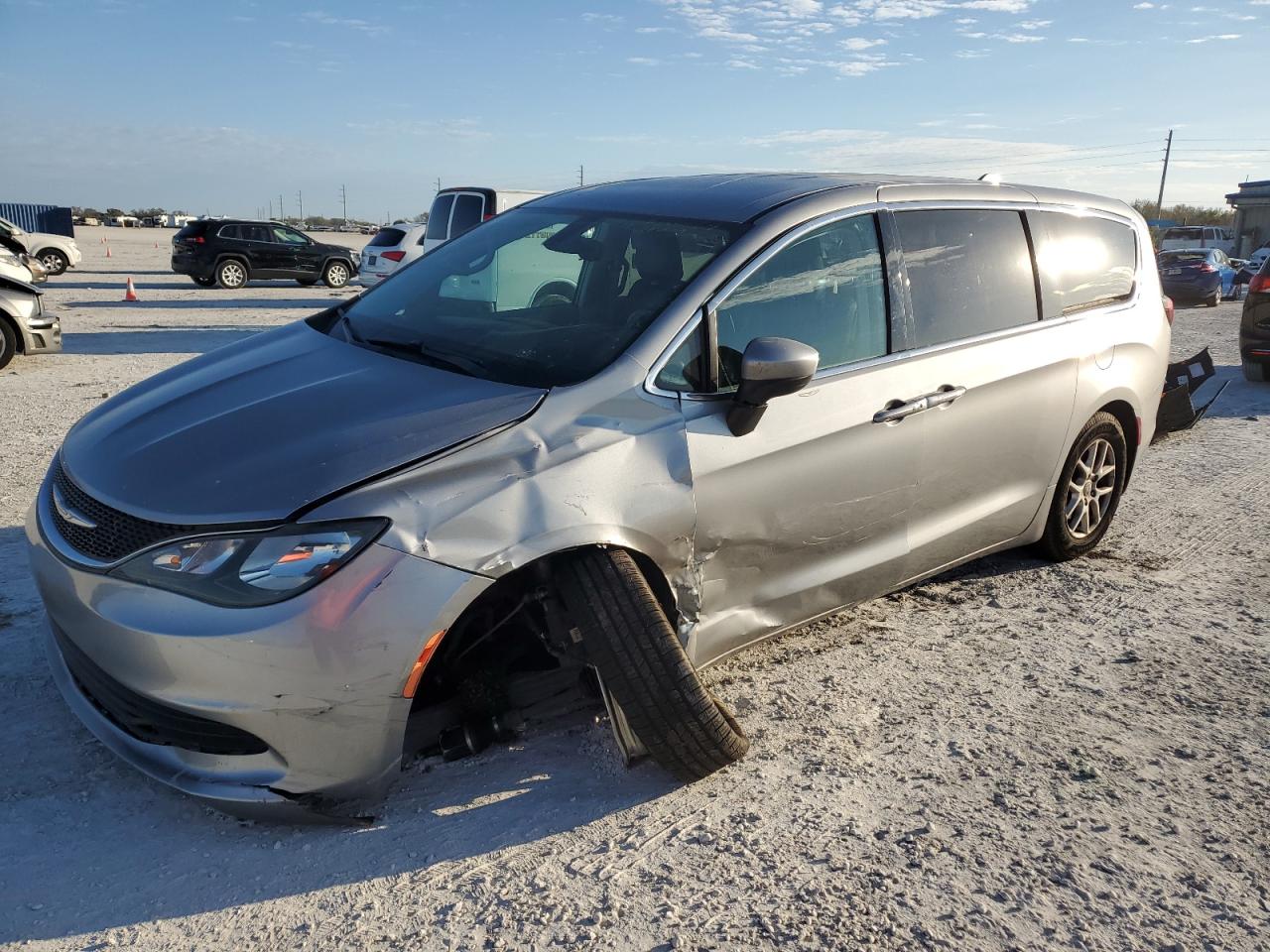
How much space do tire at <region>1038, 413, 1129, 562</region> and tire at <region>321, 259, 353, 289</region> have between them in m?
21.5

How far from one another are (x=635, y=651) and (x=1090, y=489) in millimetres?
3172

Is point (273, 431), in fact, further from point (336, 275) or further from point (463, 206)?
point (336, 275)

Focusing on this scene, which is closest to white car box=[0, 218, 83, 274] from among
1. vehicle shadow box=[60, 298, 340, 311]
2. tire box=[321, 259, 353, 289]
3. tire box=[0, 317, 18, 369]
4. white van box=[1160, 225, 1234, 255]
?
tire box=[321, 259, 353, 289]

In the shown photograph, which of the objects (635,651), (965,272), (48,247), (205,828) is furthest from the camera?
(48,247)

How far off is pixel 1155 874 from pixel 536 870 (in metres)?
1.69

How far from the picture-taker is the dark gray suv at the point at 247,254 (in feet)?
73.5

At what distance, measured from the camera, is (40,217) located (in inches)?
1703

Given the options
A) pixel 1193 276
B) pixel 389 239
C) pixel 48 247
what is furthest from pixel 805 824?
pixel 48 247

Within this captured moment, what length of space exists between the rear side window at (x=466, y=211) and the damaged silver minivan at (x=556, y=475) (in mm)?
11103

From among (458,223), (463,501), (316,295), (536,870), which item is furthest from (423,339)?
(316,295)

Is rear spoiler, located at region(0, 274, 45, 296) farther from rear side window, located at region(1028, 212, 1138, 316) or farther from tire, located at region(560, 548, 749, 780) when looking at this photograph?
rear side window, located at region(1028, 212, 1138, 316)

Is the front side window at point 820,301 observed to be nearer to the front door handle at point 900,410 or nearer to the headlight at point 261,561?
the front door handle at point 900,410

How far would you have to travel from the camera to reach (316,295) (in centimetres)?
2227

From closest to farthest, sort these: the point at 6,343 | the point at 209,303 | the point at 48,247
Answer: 1. the point at 6,343
2. the point at 209,303
3. the point at 48,247
